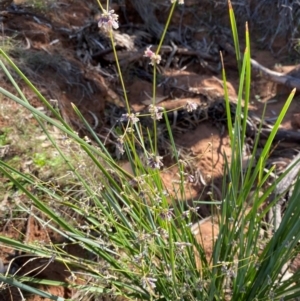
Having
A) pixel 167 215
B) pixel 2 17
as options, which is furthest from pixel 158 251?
pixel 2 17

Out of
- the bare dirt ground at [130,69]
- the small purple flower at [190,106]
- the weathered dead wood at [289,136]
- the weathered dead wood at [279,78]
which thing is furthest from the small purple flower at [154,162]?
the weathered dead wood at [279,78]

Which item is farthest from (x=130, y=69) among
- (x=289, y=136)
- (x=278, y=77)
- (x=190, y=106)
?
(x=190, y=106)

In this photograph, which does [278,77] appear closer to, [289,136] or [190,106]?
[289,136]

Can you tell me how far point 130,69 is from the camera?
5.28 metres

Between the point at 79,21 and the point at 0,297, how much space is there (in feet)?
10.8

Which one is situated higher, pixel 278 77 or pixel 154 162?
pixel 154 162

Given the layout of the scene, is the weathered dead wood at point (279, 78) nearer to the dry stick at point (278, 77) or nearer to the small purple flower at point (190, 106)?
the dry stick at point (278, 77)

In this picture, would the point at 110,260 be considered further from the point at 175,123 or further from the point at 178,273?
the point at 175,123

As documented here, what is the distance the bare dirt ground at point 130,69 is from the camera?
4.36 m

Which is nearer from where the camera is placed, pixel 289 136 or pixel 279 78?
pixel 289 136

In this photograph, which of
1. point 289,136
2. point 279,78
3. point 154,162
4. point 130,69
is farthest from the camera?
point 130,69

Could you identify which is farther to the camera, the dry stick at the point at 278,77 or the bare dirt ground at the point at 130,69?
the dry stick at the point at 278,77

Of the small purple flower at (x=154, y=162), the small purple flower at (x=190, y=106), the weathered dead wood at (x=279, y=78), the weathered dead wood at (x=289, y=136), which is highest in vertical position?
the small purple flower at (x=190, y=106)

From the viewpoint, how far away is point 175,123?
15.4 ft
